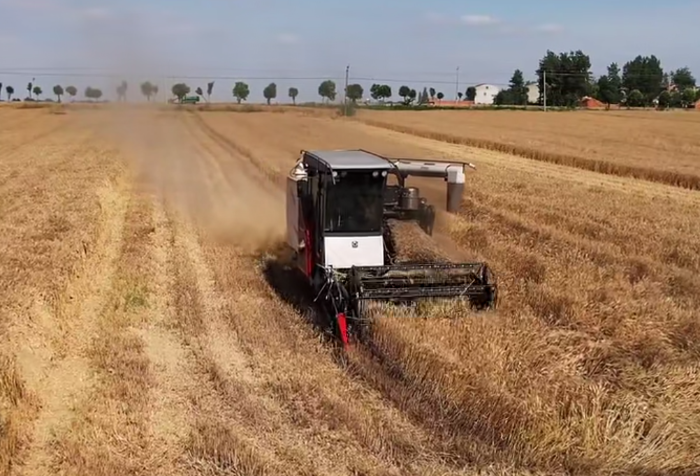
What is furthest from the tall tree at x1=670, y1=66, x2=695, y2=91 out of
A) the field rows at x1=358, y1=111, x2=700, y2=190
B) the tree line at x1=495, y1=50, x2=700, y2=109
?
the field rows at x1=358, y1=111, x2=700, y2=190

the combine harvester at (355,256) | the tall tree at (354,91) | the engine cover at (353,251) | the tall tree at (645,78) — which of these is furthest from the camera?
the tall tree at (645,78)

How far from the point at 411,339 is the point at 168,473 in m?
3.39

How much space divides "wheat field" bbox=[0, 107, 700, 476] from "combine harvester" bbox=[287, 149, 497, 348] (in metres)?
0.39

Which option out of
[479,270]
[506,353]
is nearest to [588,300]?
[479,270]

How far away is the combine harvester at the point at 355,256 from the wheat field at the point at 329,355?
0.39 meters

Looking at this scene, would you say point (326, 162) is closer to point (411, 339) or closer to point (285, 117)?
point (411, 339)

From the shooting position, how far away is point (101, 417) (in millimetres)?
7281

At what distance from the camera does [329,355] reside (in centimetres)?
928

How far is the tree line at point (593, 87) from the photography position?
115 m

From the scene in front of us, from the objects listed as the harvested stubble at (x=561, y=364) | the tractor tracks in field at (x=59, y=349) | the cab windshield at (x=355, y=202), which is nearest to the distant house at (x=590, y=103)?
the harvested stubble at (x=561, y=364)

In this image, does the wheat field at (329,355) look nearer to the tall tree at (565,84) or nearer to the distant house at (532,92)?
the tall tree at (565,84)

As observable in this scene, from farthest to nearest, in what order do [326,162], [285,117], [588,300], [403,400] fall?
[285,117] < [326,162] < [588,300] < [403,400]

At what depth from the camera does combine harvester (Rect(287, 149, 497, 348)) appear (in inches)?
399

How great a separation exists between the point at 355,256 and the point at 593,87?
384 feet
